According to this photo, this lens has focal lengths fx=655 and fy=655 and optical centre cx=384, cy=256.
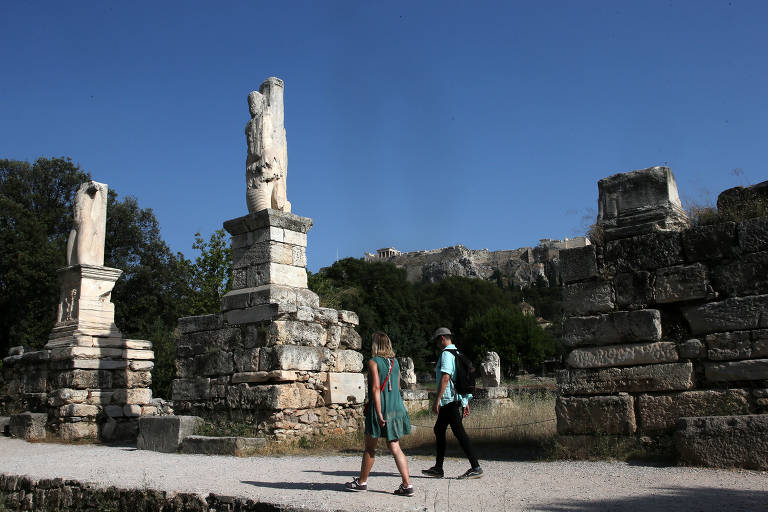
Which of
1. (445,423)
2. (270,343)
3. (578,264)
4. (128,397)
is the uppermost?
(578,264)

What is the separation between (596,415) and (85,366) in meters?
9.42

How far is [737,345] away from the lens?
19.9ft

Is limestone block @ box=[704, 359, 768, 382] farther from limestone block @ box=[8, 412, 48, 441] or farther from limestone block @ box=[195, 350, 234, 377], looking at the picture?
limestone block @ box=[8, 412, 48, 441]

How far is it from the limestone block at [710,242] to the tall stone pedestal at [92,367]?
9931 millimetres

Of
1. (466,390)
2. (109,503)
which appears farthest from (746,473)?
(109,503)

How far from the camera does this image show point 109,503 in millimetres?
5984

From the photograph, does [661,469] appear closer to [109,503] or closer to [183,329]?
[109,503]

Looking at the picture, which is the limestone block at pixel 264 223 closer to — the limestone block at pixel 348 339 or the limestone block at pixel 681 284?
the limestone block at pixel 348 339

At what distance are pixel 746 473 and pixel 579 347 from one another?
196 centimetres

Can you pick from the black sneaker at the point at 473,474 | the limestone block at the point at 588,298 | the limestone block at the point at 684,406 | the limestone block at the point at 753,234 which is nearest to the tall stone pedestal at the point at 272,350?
the black sneaker at the point at 473,474

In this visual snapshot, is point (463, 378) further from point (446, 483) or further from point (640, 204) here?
point (640, 204)

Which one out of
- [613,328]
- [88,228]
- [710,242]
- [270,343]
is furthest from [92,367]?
[710,242]

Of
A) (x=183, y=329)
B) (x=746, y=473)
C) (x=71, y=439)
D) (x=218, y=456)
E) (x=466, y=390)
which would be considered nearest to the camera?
(x=746, y=473)

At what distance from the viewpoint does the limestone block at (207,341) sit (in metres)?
9.48
